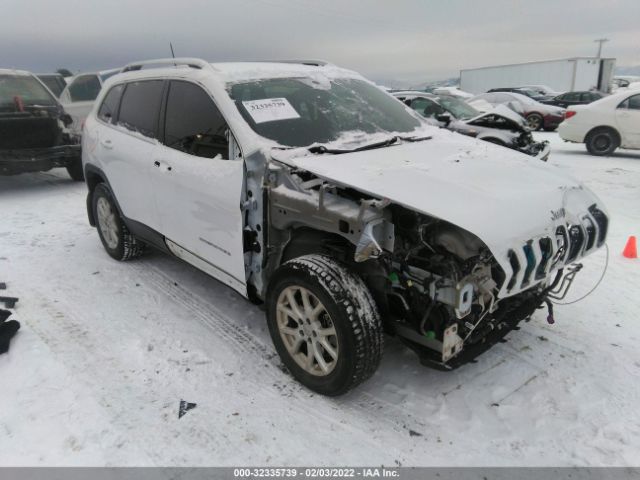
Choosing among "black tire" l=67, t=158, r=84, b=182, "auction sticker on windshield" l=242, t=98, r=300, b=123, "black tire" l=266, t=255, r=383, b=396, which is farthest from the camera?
"black tire" l=67, t=158, r=84, b=182

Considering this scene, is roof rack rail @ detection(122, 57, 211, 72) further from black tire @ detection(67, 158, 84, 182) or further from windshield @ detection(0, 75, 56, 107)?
windshield @ detection(0, 75, 56, 107)

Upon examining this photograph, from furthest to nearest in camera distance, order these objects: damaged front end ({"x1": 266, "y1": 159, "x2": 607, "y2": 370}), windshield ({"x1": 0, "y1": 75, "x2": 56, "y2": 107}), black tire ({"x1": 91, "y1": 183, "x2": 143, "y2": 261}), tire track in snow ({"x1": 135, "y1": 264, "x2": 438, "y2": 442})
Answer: windshield ({"x1": 0, "y1": 75, "x2": 56, "y2": 107})
black tire ({"x1": 91, "y1": 183, "x2": 143, "y2": 261})
tire track in snow ({"x1": 135, "y1": 264, "x2": 438, "y2": 442})
damaged front end ({"x1": 266, "y1": 159, "x2": 607, "y2": 370})

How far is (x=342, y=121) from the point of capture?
355cm

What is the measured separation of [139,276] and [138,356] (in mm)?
1461

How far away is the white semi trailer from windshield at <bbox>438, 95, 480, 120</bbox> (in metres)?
22.9

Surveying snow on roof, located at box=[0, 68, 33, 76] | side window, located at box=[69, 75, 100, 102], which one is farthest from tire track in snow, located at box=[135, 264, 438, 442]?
side window, located at box=[69, 75, 100, 102]

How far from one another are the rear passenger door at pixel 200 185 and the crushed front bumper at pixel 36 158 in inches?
203

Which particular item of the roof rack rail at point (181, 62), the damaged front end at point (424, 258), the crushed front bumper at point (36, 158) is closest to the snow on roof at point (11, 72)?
the crushed front bumper at point (36, 158)

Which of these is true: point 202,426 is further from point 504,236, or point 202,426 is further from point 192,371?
point 504,236

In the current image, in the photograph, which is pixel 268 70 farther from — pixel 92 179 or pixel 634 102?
pixel 634 102

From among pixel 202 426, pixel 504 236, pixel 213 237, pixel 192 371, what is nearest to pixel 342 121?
pixel 213 237

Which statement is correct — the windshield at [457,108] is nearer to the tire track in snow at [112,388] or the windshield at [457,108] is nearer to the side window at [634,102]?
the side window at [634,102]

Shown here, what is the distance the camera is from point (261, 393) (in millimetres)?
2883

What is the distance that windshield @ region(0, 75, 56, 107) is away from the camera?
785 centimetres
